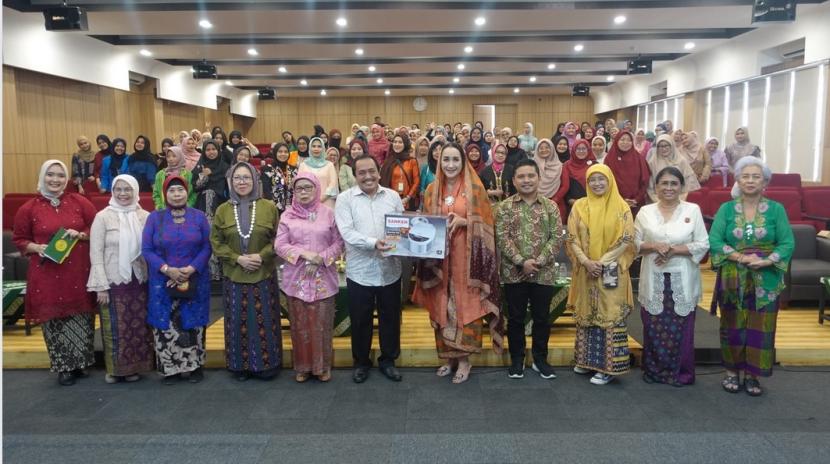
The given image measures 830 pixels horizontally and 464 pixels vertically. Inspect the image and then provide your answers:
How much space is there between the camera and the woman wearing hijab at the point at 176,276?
3580 mm

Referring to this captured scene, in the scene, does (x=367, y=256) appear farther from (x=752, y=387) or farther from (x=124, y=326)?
(x=752, y=387)

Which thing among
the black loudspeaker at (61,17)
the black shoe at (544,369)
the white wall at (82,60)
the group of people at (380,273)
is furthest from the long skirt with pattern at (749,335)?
the white wall at (82,60)

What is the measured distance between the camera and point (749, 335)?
3461 mm

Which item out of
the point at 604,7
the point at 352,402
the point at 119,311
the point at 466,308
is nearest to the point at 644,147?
the point at 604,7

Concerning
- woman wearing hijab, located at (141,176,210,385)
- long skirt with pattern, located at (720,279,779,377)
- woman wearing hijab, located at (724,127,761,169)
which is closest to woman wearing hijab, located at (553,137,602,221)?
long skirt with pattern, located at (720,279,779,377)

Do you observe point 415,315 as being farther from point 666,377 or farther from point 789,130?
point 789,130

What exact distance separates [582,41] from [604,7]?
271cm

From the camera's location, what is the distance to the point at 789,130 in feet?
33.1

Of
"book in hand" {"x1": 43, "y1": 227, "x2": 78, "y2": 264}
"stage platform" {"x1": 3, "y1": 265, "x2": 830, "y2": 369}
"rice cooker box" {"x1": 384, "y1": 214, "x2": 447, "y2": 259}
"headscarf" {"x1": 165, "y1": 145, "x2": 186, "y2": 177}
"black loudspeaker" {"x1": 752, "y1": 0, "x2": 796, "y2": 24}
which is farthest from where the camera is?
"black loudspeaker" {"x1": 752, "y1": 0, "x2": 796, "y2": 24}

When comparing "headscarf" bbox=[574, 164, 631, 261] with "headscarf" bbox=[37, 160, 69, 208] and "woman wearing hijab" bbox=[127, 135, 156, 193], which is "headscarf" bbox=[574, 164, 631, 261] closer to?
"headscarf" bbox=[37, 160, 69, 208]

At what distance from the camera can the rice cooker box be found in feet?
11.1

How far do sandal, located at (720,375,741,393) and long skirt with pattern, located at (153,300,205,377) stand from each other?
3.33 m

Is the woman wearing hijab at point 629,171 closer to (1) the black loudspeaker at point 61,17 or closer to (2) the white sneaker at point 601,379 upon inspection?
(2) the white sneaker at point 601,379

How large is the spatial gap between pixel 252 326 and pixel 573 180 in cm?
328
